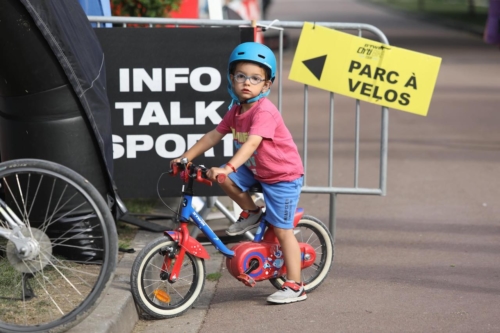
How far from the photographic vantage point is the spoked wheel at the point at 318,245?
599cm

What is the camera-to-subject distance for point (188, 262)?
552cm

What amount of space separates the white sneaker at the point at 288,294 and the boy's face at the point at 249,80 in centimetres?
111

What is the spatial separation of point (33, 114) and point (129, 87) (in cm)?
108

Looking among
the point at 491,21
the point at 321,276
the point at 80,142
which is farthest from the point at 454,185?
the point at 80,142

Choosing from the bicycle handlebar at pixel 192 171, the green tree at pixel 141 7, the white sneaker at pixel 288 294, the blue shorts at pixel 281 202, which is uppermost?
the green tree at pixel 141 7

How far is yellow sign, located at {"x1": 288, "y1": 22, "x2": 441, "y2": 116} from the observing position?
647 centimetres

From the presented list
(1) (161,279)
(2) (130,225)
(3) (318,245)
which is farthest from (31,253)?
(2) (130,225)

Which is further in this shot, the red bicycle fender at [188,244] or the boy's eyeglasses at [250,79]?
the boy's eyeglasses at [250,79]

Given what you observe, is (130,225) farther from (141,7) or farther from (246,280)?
(141,7)

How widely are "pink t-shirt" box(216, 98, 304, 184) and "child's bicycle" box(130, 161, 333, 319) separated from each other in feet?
1.06

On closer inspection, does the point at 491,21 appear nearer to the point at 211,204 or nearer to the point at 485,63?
the point at 211,204

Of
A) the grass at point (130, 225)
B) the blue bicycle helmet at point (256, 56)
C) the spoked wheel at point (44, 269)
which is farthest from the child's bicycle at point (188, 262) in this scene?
the grass at point (130, 225)

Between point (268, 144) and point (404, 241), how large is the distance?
2191 mm

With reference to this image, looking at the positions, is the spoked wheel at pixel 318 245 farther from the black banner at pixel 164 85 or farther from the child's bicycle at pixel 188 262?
the black banner at pixel 164 85
